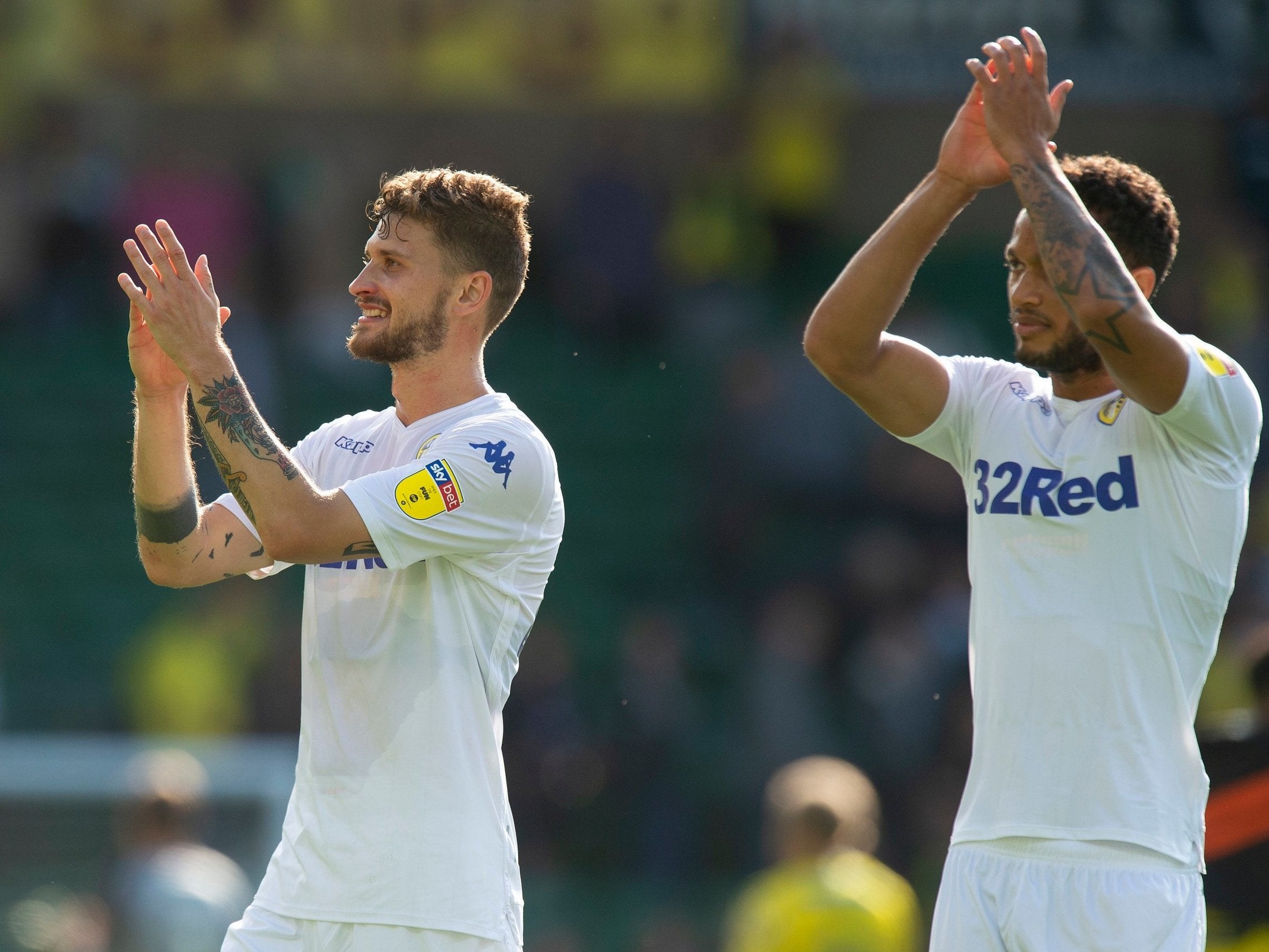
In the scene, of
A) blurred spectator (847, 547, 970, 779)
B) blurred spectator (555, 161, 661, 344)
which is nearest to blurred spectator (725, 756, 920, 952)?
blurred spectator (847, 547, 970, 779)

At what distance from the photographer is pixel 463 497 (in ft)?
12.5

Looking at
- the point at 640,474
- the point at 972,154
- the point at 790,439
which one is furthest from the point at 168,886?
the point at 640,474

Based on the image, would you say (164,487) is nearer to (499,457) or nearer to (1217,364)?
(499,457)

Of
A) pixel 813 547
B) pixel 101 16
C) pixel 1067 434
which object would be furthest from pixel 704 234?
pixel 1067 434

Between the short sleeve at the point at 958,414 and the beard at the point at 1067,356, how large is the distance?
162mm

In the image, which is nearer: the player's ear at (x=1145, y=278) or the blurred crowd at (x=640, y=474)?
the player's ear at (x=1145, y=278)

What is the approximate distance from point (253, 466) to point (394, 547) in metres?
0.34

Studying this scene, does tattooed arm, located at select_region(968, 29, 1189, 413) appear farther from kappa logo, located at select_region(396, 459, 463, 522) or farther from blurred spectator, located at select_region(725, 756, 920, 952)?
blurred spectator, located at select_region(725, 756, 920, 952)

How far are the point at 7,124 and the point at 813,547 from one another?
24.9 feet

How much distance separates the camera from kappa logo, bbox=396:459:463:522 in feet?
12.3

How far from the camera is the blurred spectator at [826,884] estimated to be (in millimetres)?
6555

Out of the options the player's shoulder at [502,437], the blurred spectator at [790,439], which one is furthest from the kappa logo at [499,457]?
the blurred spectator at [790,439]

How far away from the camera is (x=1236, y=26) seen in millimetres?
14648

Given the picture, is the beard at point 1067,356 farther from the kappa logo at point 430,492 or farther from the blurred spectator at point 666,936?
the blurred spectator at point 666,936
